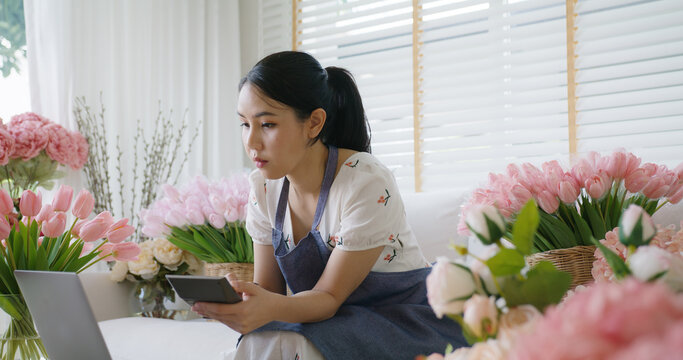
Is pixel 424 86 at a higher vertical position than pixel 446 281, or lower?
higher

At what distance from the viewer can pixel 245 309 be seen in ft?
3.99

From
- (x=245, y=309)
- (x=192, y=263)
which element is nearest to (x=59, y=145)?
(x=192, y=263)

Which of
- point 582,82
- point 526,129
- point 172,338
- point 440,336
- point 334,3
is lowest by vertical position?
point 172,338

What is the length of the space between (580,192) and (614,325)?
1.12m

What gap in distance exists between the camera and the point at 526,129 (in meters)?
2.78

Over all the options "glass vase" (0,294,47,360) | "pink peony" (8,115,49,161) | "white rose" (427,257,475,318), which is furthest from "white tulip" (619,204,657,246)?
"pink peony" (8,115,49,161)

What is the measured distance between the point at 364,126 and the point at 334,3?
1.81m

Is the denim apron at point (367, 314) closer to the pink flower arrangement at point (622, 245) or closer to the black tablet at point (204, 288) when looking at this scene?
the black tablet at point (204, 288)

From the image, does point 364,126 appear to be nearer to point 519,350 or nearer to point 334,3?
point 519,350

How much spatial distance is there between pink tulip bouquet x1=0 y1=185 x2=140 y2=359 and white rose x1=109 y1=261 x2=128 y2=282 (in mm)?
1086

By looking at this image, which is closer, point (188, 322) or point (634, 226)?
point (634, 226)

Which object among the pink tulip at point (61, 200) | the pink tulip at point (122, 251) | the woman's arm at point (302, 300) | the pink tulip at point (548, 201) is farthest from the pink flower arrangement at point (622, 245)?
the pink tulip at point (61, 200)

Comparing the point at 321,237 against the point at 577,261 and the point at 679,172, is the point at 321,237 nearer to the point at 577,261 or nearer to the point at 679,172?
the point at 577,261

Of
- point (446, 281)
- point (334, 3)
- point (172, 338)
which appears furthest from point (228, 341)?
point (334, 3)
